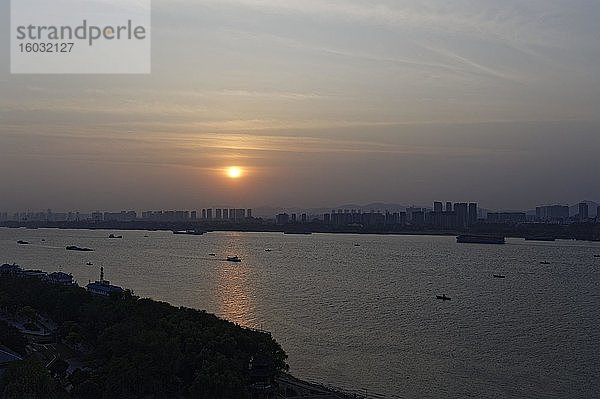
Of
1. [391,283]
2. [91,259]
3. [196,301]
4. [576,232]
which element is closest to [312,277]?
[391,283]

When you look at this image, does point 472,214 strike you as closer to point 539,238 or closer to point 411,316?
point 539,238

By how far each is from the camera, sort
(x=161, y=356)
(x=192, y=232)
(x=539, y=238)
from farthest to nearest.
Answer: (x=192, y=232), (x=539, y=238), (x=161, y=356)

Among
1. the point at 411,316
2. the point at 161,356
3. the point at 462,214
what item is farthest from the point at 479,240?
the point at 161,356

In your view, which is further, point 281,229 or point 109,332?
point 281,229

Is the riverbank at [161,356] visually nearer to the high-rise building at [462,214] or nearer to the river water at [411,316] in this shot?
the river water at [411,316]

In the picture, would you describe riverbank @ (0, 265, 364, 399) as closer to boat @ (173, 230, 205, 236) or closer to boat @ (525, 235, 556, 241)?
boat @ (525, 235, 556, 241)

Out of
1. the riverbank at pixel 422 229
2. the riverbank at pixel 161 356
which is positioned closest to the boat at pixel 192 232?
the riverbank at pixel 422 229

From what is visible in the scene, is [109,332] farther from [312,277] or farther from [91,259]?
[91,259]

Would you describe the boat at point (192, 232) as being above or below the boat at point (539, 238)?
above
